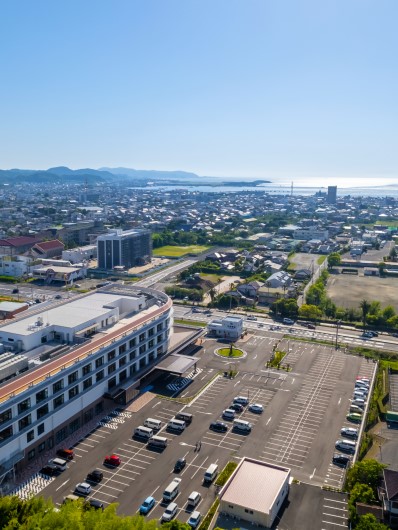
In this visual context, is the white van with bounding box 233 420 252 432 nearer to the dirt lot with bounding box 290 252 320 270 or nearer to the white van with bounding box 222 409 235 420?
the white van with bounding box 222 409 235 420

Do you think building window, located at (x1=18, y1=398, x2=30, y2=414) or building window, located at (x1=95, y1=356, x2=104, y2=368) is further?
building window, located at (x1=95, y1=356, x2=104, y2=368)

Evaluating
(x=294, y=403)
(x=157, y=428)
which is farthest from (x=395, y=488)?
(x=157, y=428)

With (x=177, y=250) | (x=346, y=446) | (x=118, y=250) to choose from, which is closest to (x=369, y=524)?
(x=346, y=446)

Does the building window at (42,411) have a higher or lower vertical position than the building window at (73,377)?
lower

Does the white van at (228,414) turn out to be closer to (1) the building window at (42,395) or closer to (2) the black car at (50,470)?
(2) the black car at (50,470)

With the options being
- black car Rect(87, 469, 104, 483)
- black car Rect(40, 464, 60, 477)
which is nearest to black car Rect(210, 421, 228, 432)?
black car Rect(87, 469, 104, 483)

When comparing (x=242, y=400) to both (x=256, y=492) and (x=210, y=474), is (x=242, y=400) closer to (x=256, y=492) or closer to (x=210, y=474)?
(x=210, y=474)

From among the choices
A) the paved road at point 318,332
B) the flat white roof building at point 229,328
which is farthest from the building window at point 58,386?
the paved road at point 318,332
